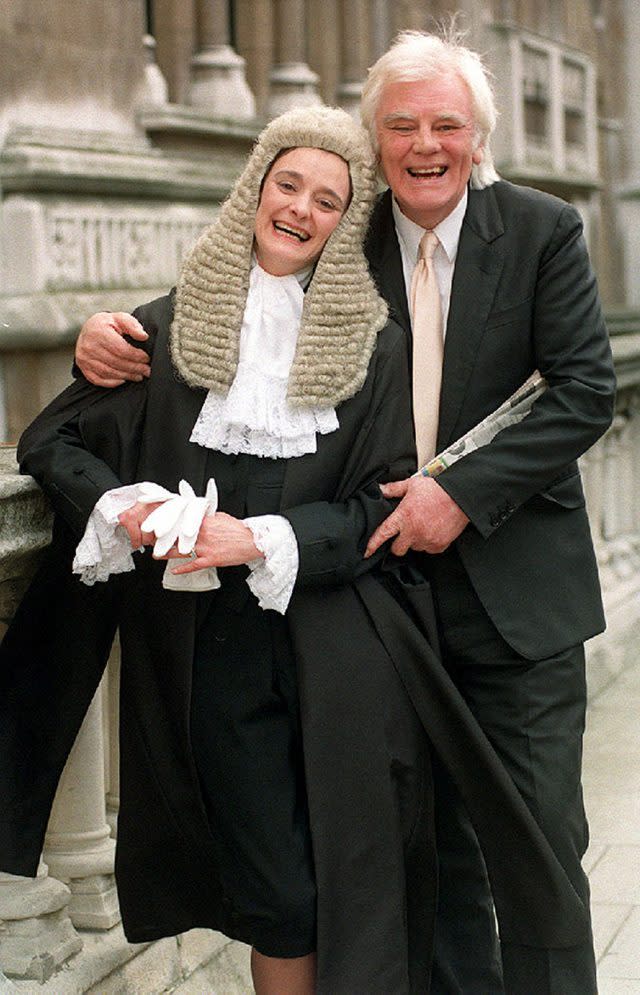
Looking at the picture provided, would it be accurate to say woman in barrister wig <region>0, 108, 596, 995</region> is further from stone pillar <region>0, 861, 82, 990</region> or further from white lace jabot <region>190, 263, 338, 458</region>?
stone pillar <region>0, 861, 82, 990</region>

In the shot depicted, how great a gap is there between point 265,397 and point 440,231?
46 centimetres

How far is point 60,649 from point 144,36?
4.05m

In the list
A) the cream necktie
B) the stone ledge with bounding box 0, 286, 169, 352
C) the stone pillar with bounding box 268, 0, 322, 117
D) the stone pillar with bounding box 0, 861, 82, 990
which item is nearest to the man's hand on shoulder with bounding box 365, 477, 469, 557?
the cream necktie

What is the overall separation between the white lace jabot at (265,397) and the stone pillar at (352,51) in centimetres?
537

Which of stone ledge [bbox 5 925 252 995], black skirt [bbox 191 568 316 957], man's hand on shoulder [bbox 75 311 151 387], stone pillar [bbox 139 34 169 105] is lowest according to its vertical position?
stone ledge [bbox 5 925 252 995]

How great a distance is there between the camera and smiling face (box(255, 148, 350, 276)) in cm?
266

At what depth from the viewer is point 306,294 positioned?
268 cm

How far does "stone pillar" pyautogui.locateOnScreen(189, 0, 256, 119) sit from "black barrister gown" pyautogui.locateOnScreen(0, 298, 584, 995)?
14.0 ft

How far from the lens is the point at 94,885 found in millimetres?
3037

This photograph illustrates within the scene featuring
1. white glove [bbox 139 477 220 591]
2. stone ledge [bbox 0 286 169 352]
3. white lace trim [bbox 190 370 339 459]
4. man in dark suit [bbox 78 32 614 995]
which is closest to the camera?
white glove [bbox 139 477 220 591]

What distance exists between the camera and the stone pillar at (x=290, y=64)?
7.41 meters

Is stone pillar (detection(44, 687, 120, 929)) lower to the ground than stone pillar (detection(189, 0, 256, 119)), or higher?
lower

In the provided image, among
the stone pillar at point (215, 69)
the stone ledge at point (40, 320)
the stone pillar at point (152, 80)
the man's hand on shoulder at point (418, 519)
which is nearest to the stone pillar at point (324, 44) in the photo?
the stone pillar at point (215, 69)

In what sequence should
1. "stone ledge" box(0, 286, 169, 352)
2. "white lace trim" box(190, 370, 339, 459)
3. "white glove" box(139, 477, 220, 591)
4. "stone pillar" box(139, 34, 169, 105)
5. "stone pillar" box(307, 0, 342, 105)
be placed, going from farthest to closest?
"stone pillar" box(307, 0, 342, 105) < "stone pillar" box(139, 34, 169, 105) < "stone ledge" box(0, 286, 169, 352) < "white lace trim" box(190, 370, 339, 459) < "white glove" box(139, 477, 220, 591)
